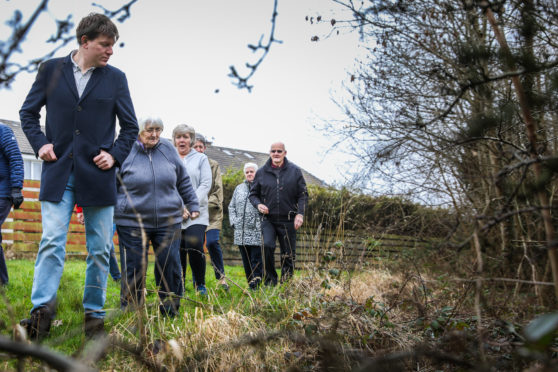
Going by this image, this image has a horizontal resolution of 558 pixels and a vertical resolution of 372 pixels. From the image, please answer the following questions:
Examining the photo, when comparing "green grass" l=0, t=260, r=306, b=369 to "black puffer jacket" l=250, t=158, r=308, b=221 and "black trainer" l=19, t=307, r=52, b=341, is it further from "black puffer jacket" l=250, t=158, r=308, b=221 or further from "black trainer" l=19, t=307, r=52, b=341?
"black puffer jacket" l=250, t=158, r=308, b=221

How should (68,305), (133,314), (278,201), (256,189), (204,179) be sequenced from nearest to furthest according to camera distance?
(133,314) < (68,305) < (204,179) < (278,201) < (256,189)

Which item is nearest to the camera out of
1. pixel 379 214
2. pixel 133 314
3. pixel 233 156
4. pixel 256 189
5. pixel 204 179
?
pixel 133 314

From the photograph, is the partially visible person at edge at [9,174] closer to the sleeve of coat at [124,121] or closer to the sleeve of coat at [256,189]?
the sleeve of coat at [124,121]

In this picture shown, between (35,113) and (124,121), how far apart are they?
1.89 ft

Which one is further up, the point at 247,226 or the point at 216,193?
the point at 216,193

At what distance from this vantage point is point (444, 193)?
24.8 feet

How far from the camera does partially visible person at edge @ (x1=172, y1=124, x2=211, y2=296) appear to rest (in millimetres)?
5406

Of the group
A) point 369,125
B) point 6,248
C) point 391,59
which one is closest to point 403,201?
point 369,125

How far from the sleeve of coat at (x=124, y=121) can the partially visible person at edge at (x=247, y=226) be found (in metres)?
2.79

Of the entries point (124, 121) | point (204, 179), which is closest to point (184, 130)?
point (204, 179)

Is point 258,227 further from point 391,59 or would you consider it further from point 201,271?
point 391,59

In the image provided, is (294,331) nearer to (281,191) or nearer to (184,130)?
(184,130)

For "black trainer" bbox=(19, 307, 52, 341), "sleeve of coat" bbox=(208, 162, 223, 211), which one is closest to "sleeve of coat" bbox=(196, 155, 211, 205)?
"sleeve of coat" bbox=(208, 162, 223, 211)

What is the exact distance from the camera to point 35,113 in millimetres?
3436
